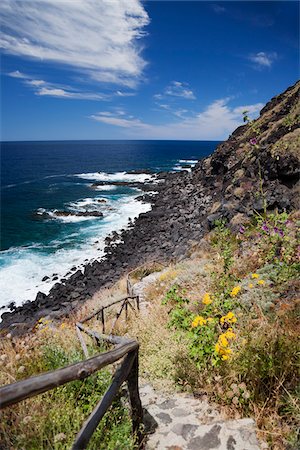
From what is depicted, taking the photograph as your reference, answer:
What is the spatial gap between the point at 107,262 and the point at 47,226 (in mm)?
13586

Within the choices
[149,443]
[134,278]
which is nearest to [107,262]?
[134,278]

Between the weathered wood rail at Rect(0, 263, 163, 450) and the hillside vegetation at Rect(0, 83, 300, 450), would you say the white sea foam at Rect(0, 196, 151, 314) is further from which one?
the weathered wood rail at Rect(0, 263, 163, 450)

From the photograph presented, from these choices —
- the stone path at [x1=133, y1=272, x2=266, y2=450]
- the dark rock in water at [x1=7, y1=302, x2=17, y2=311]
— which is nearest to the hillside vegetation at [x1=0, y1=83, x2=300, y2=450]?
the stone path at [x1=133, y1=272, x2=266, y2=450]

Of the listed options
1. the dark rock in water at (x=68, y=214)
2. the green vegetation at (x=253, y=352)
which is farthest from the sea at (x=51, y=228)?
the green vegetation at (x=253, y=352)

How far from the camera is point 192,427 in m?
3.36

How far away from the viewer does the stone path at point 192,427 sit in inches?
120

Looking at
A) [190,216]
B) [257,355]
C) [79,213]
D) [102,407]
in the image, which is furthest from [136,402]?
[79,213]

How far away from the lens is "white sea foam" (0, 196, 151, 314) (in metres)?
20.9

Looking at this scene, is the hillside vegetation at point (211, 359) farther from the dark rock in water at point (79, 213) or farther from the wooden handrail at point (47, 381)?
the dark rock in water at point (79, 213)

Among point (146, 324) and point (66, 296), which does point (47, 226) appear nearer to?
point (66, 296)

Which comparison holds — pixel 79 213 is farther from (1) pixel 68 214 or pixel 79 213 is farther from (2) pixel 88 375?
(2) pixel 88 375

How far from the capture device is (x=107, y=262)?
78.1ft

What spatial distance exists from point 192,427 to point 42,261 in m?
23.7

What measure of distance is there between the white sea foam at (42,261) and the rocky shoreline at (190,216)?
4.53 ft
